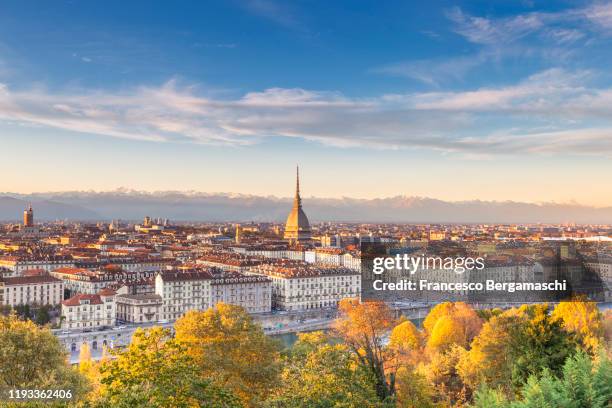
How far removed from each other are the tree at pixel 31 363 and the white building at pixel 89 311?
27.2 m

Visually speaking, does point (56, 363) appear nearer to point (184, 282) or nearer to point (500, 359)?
point (500, 359)

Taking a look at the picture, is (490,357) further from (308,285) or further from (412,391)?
(308,285)

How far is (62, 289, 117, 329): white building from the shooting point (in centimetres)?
4059

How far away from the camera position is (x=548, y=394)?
6.88 meters

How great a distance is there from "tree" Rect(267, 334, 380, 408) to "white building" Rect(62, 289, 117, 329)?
104ft

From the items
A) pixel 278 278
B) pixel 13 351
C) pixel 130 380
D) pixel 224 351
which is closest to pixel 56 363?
pixel 13 351

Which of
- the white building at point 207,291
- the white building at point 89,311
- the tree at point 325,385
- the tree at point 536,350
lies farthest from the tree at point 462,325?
the white building at point 89,311

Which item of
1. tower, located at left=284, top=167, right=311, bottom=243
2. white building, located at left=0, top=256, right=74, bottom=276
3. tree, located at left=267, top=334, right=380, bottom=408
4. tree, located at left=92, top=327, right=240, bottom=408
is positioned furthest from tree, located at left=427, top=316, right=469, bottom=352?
tower, located at left=284, top=167, right=311, bottom=243

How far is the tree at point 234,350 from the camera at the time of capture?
1380 centimetres

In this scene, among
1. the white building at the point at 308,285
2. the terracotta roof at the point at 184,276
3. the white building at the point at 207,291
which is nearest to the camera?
the white building at the point at 207,291

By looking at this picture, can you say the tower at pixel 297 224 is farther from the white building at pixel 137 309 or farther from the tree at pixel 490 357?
the tree at pixel 490 357

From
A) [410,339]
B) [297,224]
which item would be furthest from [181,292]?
[297,224]

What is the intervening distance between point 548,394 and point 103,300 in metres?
38.0

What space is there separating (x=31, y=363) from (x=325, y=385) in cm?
705
